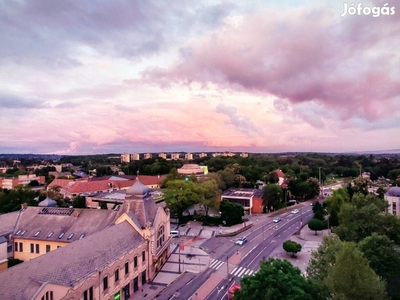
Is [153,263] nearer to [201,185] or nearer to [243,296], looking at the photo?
[243,296]

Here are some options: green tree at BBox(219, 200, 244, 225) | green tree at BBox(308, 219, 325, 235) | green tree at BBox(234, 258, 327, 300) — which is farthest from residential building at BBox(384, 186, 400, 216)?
green tree at BBox(234, 258, 327, 300)

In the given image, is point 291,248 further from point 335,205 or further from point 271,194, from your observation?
point 271,194

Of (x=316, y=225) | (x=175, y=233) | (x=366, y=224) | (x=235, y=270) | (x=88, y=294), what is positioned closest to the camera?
(x=88, y=294)

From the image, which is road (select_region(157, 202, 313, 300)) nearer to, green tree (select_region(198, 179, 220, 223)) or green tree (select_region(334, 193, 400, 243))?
green tree (select_region(198, 179, 220, 223))

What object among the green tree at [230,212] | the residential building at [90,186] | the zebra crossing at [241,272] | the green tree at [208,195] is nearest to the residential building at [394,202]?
the green tree at [230,212]

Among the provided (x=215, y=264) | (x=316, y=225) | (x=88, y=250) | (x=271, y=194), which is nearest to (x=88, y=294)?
(x=88, y=250)

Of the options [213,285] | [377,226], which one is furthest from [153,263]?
[377,226]
